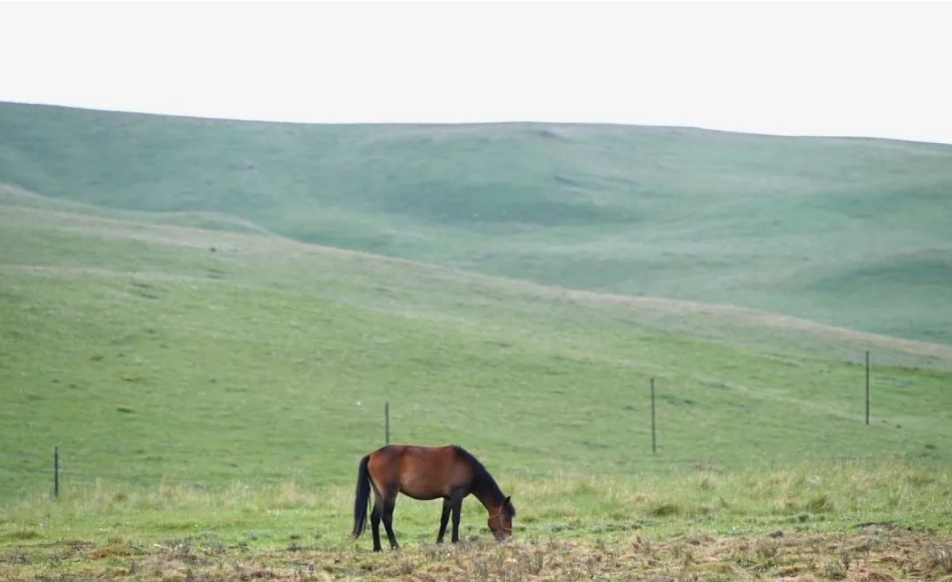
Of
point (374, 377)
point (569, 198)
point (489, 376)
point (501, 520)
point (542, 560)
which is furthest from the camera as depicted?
point (569, 198)

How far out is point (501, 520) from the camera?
54.0 feet

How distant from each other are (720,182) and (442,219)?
29.2 m

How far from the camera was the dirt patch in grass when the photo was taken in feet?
43.5

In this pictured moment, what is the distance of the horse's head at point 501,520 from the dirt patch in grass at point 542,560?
38cm

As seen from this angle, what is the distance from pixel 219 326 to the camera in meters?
47.6

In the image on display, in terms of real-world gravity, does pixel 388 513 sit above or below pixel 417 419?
above

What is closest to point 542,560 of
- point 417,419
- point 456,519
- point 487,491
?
point 456,519

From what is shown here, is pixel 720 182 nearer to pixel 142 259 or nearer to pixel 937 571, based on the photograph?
pixel 142 259

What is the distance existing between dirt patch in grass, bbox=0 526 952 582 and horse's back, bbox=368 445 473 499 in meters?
0.80

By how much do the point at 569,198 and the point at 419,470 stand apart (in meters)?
108

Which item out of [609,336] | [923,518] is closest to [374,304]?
[609,336]

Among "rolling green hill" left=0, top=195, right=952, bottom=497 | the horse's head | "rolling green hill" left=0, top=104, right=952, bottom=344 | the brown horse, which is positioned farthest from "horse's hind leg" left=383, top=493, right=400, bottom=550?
"rolling green hill" left=0, top=104, right=952, bottom=344

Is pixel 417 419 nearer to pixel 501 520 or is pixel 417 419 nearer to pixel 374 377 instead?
pixel 374 377

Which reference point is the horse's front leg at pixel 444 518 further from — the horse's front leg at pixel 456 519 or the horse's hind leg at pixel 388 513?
the horse's hind leg at pixel 388 513
